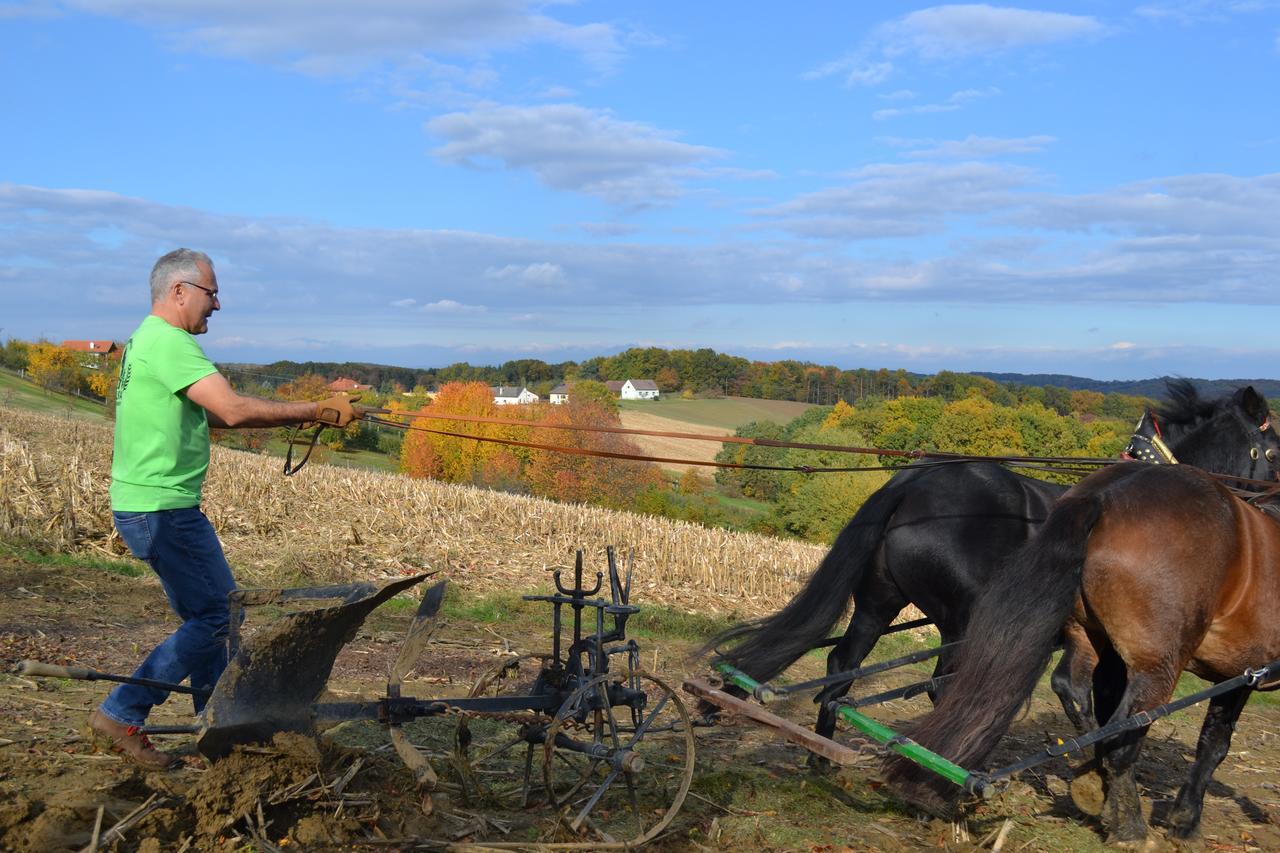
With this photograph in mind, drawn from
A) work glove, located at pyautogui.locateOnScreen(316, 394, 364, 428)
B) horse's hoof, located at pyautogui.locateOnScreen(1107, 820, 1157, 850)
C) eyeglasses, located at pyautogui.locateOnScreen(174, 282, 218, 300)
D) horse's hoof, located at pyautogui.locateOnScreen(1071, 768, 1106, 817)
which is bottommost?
horse's hoof, located at pyautogui.locateOnScreen(1107, 820, 1157, 850)

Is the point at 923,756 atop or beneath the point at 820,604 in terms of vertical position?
beneath

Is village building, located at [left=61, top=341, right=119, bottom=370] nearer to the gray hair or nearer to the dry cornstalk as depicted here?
the dry cornstalk

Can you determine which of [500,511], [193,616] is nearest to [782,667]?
[193,616]

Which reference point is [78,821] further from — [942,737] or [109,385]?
[109,385]

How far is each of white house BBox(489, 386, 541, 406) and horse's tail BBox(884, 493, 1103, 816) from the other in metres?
81.4

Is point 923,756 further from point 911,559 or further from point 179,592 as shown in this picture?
point 179,592

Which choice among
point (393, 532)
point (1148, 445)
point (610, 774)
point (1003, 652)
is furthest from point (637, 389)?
point (610, 774)

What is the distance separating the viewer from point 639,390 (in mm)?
97562

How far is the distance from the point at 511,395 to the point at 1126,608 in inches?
3807

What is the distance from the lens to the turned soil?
148 inches

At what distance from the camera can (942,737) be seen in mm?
4488

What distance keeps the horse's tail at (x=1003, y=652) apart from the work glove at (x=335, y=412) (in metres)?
2.93

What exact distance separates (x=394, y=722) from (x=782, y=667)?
98.8 inches

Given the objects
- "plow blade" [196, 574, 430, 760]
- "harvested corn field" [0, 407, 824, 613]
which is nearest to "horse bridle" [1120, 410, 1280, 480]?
"plow blade" [196, 574, 430, 760]
